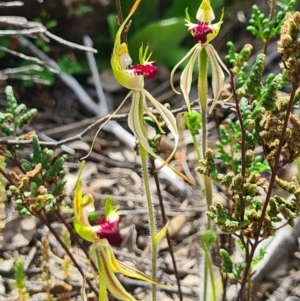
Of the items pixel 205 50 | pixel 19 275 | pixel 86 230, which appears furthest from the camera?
pixel 19 275

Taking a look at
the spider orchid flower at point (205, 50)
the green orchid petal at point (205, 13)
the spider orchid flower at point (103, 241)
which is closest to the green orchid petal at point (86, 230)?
the spider orchid flower at point (103, 241)

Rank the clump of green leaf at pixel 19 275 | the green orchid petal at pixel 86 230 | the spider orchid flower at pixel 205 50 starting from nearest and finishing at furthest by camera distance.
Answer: the green orchid petal at pixel 86 230 → the spider orchid flower at pixel 205 50 → the clump of green leaf at pixel 19 275

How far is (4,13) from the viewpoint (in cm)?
212

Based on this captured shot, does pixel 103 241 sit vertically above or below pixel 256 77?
below

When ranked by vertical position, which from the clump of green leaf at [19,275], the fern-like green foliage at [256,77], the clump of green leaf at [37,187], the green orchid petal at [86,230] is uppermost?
the fern-like green foliage at [256,77]

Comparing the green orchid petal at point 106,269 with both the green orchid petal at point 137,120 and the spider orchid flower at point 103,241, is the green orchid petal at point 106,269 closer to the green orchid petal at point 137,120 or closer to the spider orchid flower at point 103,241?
the spider orchid flower at point 103,241

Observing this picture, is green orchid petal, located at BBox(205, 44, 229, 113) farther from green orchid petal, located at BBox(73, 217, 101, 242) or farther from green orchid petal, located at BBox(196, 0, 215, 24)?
green orchid petal, located at BBox(73, 217, 101, 242)

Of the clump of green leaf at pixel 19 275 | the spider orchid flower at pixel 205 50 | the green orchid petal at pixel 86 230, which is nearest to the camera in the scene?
the green orchid petal at pixel 86 230

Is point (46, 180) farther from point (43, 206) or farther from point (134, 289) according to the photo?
point (134, 289)

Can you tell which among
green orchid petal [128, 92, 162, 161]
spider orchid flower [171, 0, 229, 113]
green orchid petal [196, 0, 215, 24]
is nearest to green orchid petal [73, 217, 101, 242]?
green orchid petal [128, 92, 162, 161]

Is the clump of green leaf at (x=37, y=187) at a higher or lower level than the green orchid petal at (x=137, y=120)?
lower

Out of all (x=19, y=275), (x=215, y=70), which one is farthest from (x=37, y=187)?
(x=215, y=70)

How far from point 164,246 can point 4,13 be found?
109cm

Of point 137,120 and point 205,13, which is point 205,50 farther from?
point 137,120
